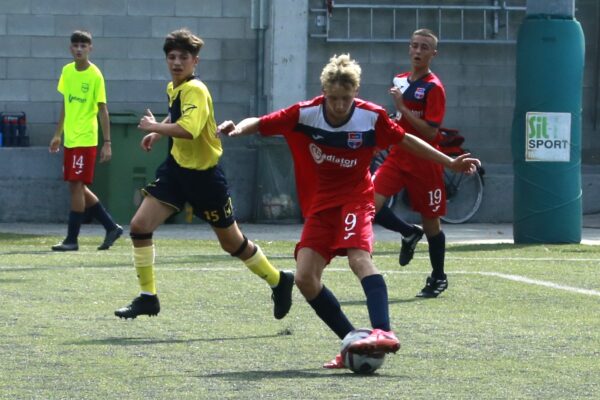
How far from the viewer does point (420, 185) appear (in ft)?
39.1

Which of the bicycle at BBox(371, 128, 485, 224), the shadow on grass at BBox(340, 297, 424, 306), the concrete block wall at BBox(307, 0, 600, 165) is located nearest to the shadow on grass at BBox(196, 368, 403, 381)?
the shadow on grass at BBox(340, 297, 424, 306)

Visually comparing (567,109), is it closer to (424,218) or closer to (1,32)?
(424,218)


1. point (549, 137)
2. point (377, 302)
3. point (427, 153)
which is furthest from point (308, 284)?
point (549, 137)

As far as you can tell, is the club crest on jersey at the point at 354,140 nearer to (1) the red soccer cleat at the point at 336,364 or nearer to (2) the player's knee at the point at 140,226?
(1) the red soccer cleat at the point at 336,364

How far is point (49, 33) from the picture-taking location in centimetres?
2017

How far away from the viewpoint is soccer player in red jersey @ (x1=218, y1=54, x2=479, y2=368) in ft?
26.6

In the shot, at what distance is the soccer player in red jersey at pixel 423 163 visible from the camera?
11.6 meters

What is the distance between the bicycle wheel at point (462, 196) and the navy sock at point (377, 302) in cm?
1290

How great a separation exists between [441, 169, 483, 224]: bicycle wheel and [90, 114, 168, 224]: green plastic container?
374 centimetres

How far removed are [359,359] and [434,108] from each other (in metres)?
4.35

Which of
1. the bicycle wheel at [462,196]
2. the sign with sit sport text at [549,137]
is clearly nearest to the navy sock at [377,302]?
the sign with sit sport text at [549,137]

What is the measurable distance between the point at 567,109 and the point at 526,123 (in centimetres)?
45

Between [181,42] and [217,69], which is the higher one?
[217,69]

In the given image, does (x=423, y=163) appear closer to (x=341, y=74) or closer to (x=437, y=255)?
(x=437, y=255)
